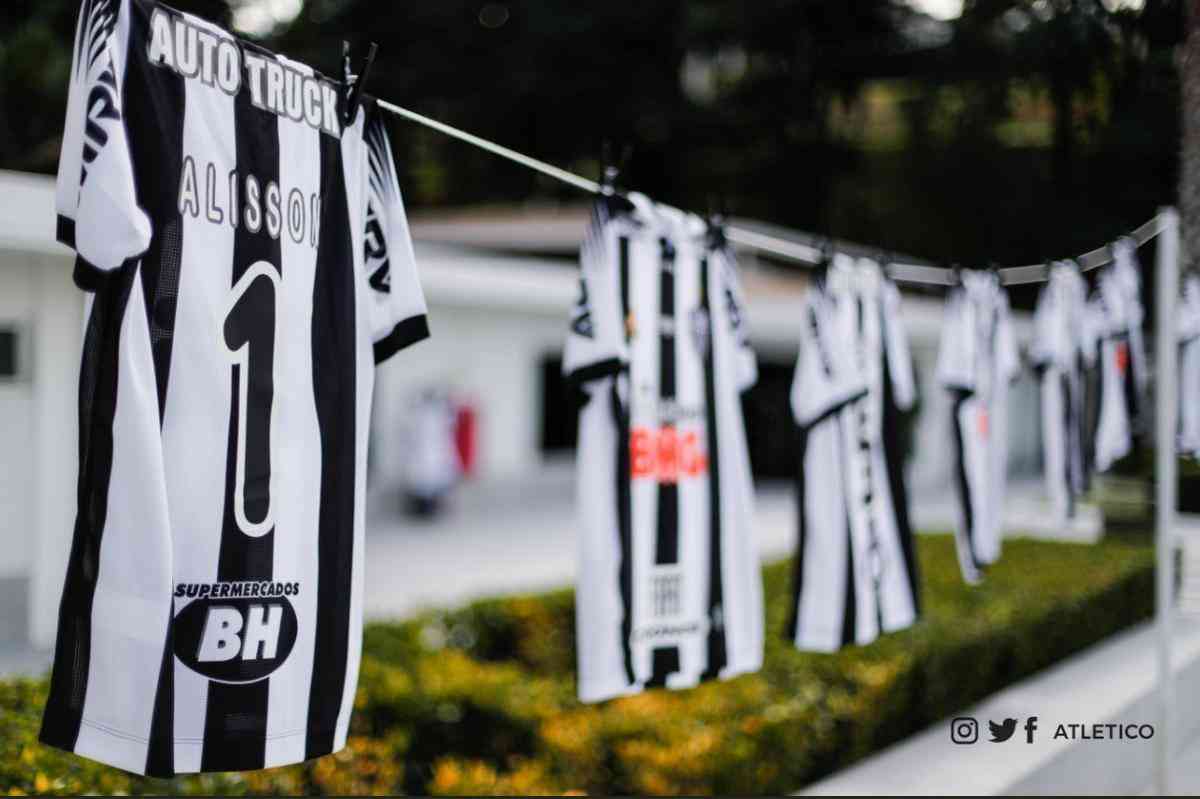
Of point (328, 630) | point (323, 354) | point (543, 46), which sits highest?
point (543, 46)

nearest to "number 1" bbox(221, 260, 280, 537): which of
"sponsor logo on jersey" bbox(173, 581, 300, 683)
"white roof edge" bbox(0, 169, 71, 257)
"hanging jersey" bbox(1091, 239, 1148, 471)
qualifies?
"sponsor logo on jersey" bbox(173, 581, 300, 683)

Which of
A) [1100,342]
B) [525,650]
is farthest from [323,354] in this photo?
[1100,342]

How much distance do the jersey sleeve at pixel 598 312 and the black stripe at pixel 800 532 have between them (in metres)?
0.88

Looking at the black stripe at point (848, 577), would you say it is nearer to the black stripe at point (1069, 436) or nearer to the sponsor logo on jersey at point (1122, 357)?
the black stripe at point (1069, 436)

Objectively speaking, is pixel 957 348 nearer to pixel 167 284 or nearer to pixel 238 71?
pixel 238 71

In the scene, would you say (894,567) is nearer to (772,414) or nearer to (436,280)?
(436,280)

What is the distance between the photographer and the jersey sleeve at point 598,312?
292 centimetres

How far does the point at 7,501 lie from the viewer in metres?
5.00

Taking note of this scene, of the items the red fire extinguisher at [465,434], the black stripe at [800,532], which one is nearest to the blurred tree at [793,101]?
the black stripe at [800,532]

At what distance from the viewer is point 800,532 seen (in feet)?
12.1

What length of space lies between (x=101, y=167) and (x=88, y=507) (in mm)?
522

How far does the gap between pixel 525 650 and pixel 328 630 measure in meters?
3.73

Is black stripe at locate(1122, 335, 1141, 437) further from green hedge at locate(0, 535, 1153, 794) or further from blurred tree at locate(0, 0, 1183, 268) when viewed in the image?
green hedge at locate(0, 535, 1153, 794)

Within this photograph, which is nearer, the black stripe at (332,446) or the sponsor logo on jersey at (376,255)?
the black stripe at (332,446)
